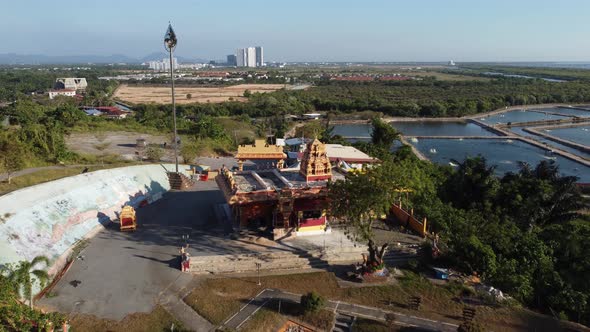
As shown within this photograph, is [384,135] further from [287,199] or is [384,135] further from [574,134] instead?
[574,134]

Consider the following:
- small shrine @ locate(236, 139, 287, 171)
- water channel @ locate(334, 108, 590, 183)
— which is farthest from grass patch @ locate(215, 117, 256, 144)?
small shrine @ locate(236, 139, 287, 171)

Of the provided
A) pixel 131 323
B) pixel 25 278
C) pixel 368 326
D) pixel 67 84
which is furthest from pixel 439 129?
pixel 67 84

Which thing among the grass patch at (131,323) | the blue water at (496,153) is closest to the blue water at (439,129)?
the blue water at (496,153)

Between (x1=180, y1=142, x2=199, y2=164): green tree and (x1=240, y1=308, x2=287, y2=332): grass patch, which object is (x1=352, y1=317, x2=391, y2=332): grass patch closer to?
(x1=240, y1=308, x2=287, y2=332): grass patch

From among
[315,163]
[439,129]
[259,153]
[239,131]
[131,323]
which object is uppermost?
[315,163]

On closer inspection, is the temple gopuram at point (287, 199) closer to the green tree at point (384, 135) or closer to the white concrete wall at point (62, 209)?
the white concrete wall at point (62, 209)

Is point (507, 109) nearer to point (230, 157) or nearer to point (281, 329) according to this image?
point (230, 157)
